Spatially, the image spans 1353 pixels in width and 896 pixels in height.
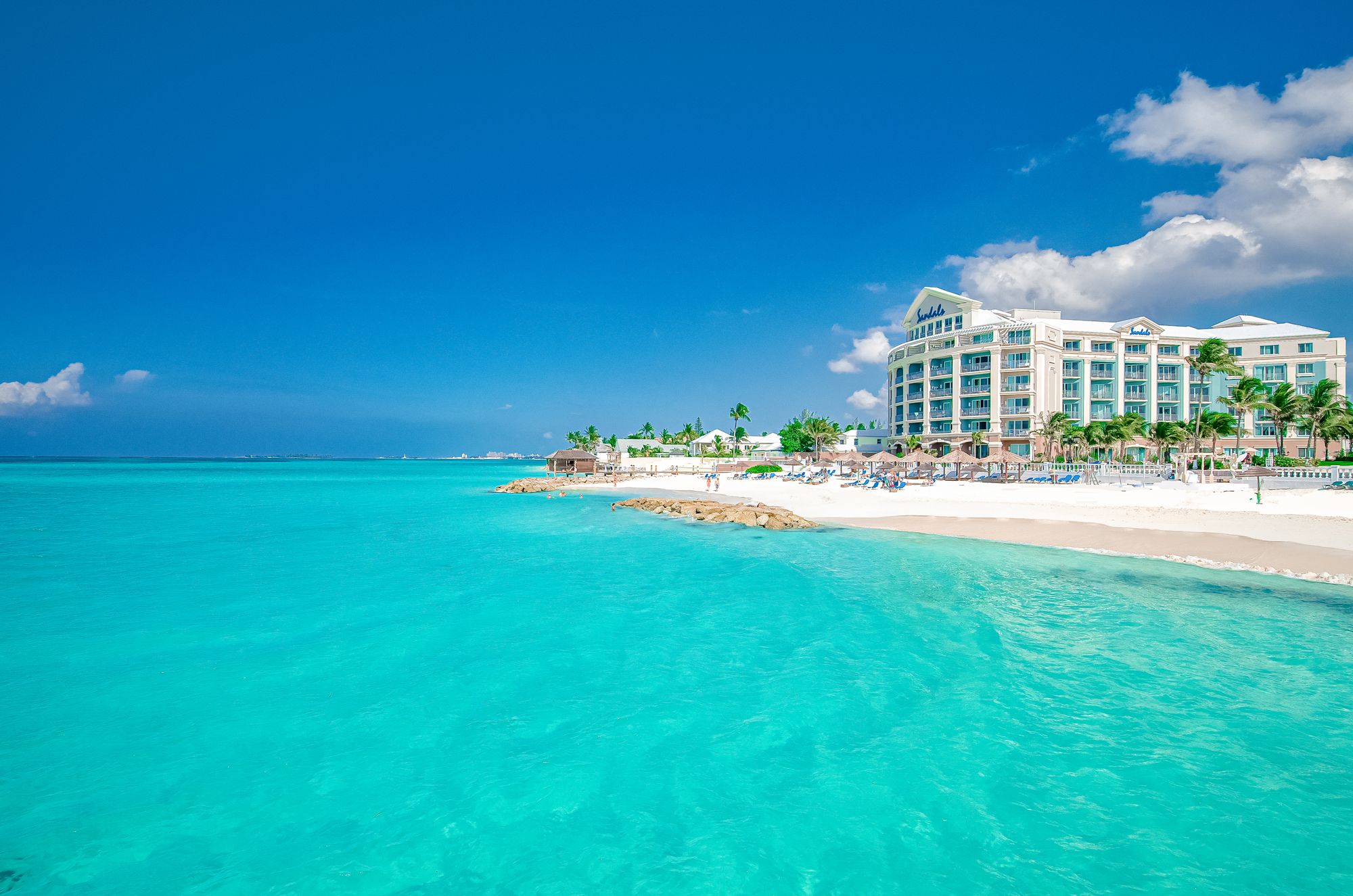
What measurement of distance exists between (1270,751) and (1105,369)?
2777 inches

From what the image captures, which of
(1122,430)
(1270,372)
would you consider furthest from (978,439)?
(1270,372)

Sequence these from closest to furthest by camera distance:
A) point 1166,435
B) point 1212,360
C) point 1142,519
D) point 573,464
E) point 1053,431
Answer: point 1142,519
point 1212,360
point 1166,435
point 1053,431
point 573,464

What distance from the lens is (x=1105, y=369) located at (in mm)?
66375

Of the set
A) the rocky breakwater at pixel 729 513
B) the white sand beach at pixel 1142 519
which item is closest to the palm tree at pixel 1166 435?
the white sand beach at pixel 1142 519

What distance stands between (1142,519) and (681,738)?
2717 centimetres

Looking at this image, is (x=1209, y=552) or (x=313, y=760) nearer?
(x=313, y=760)

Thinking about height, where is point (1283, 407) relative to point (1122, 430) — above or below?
above

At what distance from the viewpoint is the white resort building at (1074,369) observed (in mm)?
62938

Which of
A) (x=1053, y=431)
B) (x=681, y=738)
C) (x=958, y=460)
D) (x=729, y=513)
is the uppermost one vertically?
(x=1053, y=431)

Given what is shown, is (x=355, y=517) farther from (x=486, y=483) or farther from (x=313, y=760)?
(x=486, y=483)

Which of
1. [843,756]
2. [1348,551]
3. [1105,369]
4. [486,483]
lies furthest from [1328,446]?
[486,483]

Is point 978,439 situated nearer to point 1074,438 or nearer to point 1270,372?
point 1074,438

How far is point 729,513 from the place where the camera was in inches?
1457

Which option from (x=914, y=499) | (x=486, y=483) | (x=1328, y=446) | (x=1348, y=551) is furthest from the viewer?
(x=486, y=483)
